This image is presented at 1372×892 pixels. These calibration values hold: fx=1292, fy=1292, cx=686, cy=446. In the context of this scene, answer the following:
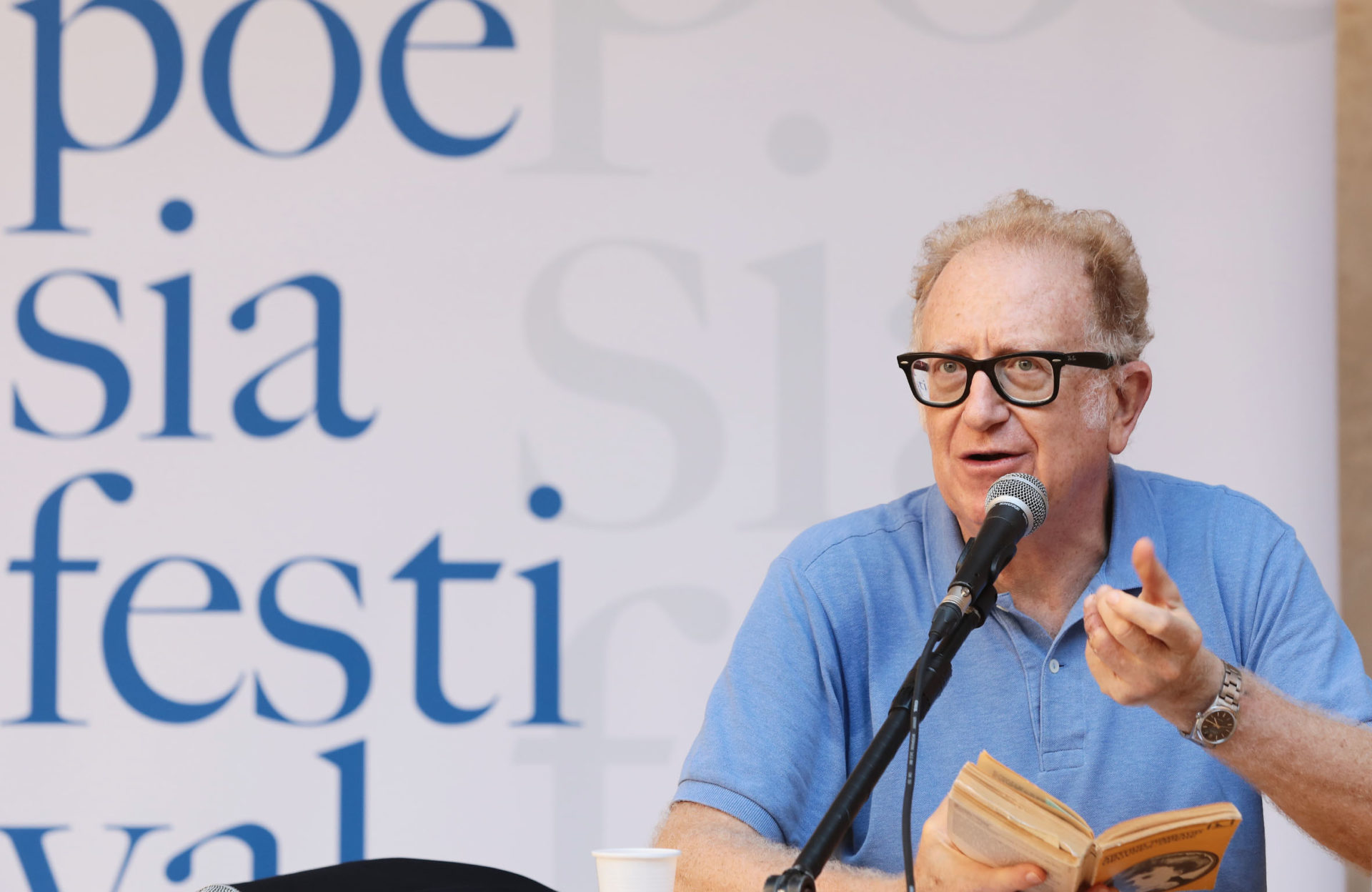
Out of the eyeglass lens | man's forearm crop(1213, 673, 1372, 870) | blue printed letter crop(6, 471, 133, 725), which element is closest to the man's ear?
the eyeglass lens

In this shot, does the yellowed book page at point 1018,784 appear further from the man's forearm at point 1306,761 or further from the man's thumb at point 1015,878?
the man's forearm at point 1306,761

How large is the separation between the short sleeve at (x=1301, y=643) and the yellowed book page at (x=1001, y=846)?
1.68ft

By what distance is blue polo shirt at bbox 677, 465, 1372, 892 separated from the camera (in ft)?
5.16

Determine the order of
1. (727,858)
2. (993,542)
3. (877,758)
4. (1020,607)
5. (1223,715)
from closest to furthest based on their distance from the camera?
(877,758) → (993,542) → (1223,715) → (727,858) → (1020,607)

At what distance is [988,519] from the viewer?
1.15 metres

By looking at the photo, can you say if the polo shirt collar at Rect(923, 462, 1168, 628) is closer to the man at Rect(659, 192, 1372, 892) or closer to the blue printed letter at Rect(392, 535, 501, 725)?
the man at Rect(659, 192, 1372, 892)

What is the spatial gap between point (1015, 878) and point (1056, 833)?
0.22 ft

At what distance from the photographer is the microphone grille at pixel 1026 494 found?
1.19m

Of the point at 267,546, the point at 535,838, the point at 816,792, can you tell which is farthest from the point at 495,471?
the point at 816,792

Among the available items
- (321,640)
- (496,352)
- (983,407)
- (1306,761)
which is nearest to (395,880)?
(983,407)

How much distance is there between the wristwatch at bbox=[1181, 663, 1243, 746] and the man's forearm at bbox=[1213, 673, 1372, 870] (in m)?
0.01

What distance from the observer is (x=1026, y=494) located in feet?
3.94

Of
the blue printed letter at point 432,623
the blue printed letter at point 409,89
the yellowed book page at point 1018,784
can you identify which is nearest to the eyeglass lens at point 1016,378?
the yellowed book page at point 1018,784

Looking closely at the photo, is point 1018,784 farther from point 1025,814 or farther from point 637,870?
point 637,870
